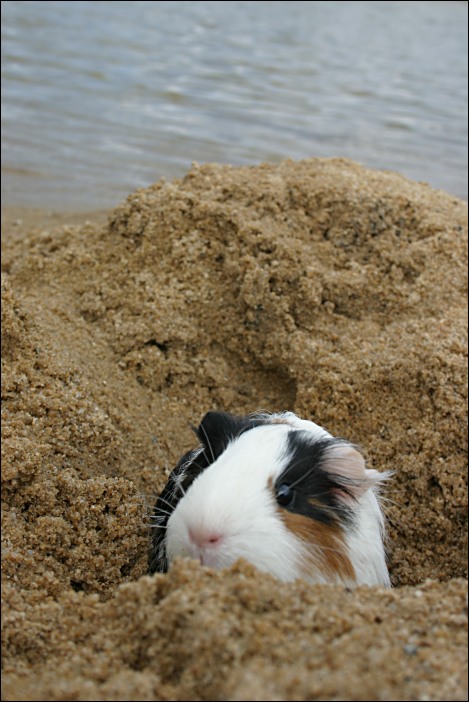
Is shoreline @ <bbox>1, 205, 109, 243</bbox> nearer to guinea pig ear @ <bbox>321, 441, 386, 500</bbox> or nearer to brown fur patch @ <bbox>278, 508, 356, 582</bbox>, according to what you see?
guinea pig ear @ <bbox>321, 441, 386, 500</bbox>

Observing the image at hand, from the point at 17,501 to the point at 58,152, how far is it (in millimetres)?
6252

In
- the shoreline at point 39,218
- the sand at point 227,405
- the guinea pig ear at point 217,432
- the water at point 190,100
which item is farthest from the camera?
the water at point 190,100

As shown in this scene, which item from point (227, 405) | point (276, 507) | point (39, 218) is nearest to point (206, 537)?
point (276, 507)

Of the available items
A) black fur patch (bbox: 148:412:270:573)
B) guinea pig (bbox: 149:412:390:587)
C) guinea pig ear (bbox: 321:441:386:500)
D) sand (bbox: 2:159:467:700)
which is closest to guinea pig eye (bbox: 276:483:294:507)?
guinea pig (bbox: 149:412:390:587)

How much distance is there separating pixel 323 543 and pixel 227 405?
1624 millimetres

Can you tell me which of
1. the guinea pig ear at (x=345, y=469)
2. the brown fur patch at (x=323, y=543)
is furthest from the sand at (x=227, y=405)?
the guinea pig ear at (x=345, y=469)

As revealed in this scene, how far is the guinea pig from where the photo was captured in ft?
7.04

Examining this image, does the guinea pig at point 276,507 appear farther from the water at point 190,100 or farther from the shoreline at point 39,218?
the water at point 190,100

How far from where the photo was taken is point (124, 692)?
1.56 meters

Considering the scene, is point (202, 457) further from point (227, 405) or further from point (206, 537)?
point (227, 405)

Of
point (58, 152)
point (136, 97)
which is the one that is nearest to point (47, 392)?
point (58, 152)

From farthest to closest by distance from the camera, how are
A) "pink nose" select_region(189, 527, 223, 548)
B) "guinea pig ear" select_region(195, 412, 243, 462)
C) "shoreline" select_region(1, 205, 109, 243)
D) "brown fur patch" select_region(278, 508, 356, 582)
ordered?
1. "shoreline" select_region(1, 205, 109, 243)
2. "guinea pig ear" select_region(195, 412, 243, 462)
3. "brown fur patch" select_region(278, 508, 356, 582)
4. "pink nose" select_region(189, 527, 223, 548)

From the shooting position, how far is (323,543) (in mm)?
2373

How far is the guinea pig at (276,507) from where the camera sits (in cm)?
215
